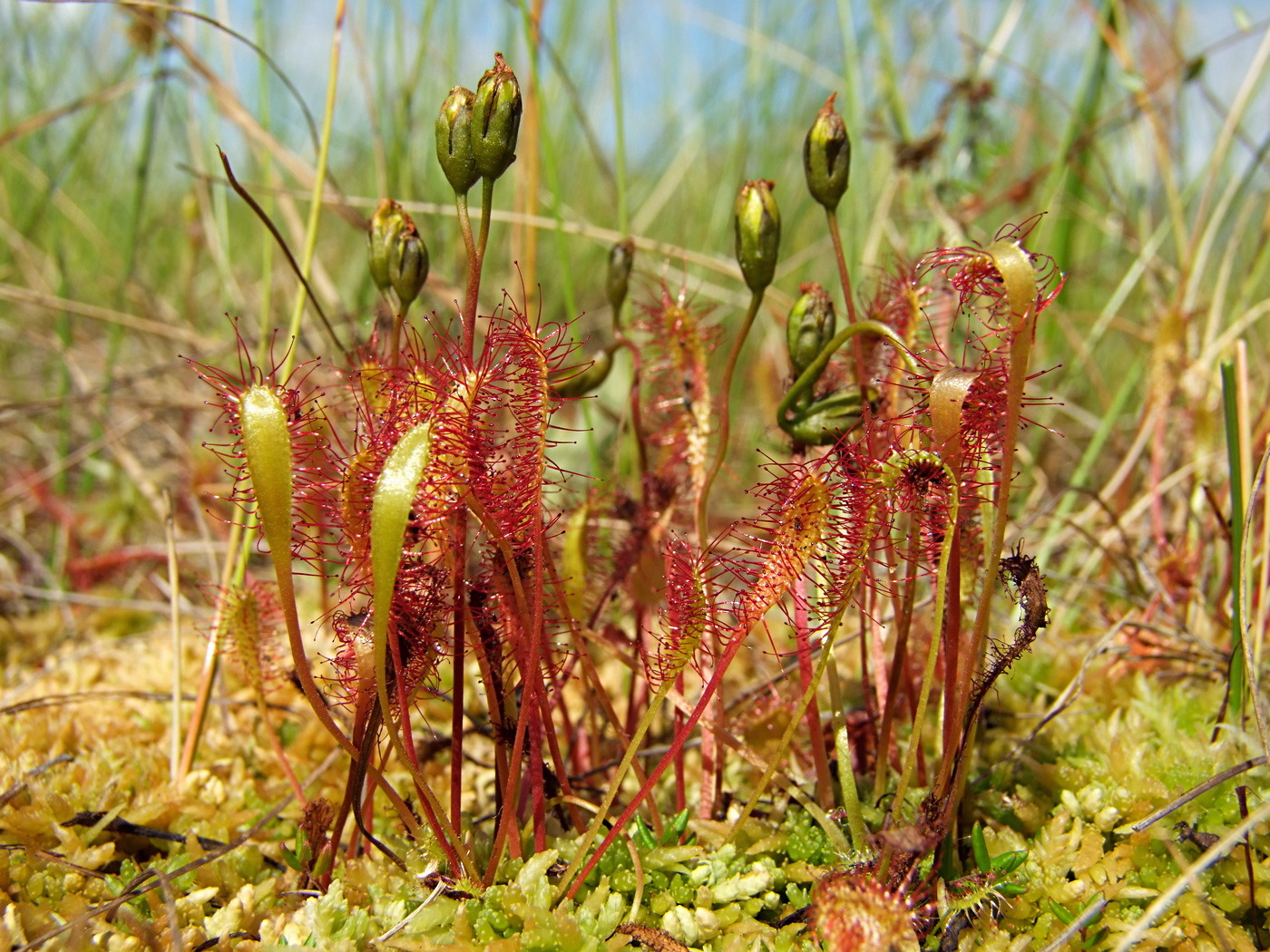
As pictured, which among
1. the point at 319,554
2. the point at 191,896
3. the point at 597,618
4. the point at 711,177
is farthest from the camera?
the point at 711,177

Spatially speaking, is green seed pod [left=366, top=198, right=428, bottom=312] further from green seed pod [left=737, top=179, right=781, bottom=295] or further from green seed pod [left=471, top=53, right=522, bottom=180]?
green seed pod [left=737, top=179, right=781, bottom=295]

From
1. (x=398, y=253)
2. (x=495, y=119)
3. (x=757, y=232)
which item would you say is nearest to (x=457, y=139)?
(x=495, y=119)

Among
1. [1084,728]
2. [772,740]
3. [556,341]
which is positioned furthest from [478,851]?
[1084,728]

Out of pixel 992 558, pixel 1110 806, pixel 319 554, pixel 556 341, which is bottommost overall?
pixel 1110 806

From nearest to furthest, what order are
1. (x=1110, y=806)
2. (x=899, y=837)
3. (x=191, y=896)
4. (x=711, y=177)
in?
1. (x=899, y=837)
2. (x=191, y=896)
3. (x=1110, y=806)
4. (x=711, y=177)

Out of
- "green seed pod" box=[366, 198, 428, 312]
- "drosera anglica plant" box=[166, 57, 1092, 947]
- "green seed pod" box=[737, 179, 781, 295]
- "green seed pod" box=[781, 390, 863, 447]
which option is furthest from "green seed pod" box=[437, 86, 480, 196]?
"green seed pod" box=[781, 390, 863, 447]

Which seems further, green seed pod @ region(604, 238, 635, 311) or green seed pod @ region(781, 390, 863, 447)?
green seed pod @ region(604, 238, 635, 311)

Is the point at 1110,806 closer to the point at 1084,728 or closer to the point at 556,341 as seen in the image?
the point at 1084,728
